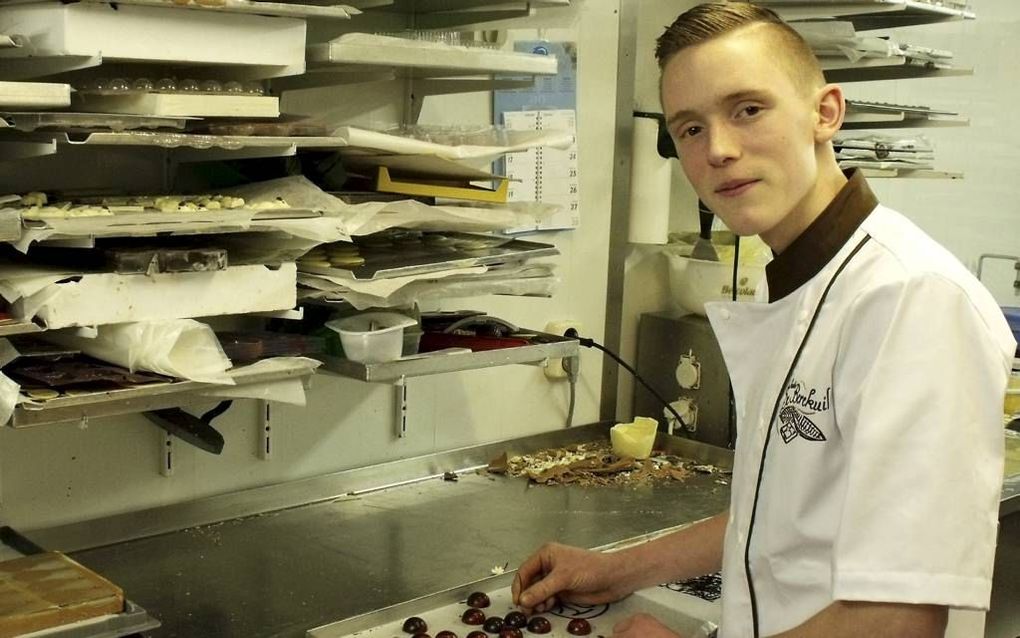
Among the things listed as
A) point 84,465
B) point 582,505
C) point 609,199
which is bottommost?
point 582,505

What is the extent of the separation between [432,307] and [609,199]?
65cm

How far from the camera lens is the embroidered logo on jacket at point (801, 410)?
1.25 meters

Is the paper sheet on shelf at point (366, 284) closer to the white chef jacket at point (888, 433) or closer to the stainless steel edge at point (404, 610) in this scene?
the stainless steel edge at point (404, 610)

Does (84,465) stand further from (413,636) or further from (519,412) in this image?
(519,412)

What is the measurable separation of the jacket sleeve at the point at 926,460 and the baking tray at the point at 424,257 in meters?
0.85

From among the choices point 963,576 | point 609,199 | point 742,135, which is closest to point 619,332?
point 609,199

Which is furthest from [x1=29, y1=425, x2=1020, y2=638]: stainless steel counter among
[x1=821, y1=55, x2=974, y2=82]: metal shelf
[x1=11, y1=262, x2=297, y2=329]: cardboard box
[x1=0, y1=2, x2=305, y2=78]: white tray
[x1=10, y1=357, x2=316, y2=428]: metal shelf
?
[x1=821, y1=55, x2=974, y2=82]: metal shelf

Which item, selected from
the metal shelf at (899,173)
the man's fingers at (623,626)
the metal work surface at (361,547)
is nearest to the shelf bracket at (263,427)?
the metal work surface at (361,547)

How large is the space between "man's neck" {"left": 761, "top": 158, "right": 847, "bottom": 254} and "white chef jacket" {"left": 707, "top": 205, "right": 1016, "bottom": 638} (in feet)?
0.19

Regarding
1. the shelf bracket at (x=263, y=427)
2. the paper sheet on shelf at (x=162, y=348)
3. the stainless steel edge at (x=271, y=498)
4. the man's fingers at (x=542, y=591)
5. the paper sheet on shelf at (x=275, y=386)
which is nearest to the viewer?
the paper sheet on shelf at (x=162, y=348)

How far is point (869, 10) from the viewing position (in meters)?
2.62

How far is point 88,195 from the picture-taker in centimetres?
165

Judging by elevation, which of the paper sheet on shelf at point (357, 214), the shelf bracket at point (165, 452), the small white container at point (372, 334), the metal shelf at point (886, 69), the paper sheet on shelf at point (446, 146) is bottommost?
Answer: the shelf bracket at point (165, 452)

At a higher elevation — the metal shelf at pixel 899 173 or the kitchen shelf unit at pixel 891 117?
the kitchen shelf unit at pixel 891 117
